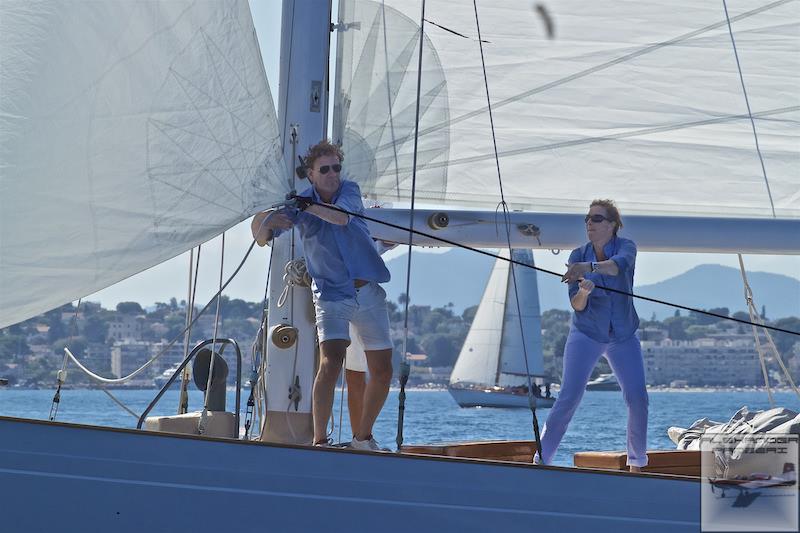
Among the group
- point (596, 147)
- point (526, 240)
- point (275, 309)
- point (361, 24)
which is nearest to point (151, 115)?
point (275, 309)

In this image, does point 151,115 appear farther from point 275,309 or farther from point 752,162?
point 752,162

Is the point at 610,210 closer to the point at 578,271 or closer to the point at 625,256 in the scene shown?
the point at 625,256

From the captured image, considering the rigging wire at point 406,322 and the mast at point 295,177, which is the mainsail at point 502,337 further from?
the mast at point 295,177

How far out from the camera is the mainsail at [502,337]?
34375mm

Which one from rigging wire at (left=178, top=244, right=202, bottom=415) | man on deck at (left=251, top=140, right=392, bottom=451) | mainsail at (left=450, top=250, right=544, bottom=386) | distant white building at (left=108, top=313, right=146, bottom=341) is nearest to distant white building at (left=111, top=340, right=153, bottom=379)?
distant white building at (left=108, top=313, right=146, bottom=341)

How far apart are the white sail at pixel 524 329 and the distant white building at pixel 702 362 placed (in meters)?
24.3

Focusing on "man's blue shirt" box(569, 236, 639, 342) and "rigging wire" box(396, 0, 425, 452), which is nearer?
"rigging wire" box(396, 0, 425, 452)

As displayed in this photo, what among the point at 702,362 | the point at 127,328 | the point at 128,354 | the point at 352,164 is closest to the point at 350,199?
the point at 352,164

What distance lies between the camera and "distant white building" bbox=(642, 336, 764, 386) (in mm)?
63250

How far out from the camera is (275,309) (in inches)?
179

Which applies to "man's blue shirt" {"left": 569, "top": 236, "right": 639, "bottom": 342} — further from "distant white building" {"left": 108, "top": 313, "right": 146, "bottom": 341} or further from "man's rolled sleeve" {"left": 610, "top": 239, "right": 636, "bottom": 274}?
"distant white building" {"left": 108, "top": 313, "right": 146, "bottom": 341}

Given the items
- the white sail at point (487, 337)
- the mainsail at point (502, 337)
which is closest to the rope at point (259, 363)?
the mainsail at point (502, 337)

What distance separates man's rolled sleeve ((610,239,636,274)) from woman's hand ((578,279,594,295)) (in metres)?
0.14

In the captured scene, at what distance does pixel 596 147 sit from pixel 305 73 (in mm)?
1381
